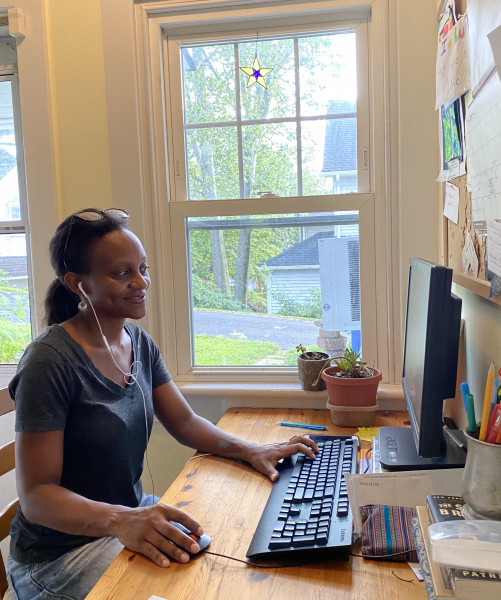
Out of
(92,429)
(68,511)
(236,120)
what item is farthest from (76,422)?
(236,120)

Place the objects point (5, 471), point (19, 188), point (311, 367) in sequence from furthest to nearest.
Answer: point (19, 188) < point (311, 367) < point (5, 471)

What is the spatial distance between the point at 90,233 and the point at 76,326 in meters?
0.23

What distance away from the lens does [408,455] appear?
1.17 m

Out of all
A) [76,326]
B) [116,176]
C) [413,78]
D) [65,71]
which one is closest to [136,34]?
[65,71]

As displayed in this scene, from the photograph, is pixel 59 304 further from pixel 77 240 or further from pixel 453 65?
pixel 453 65

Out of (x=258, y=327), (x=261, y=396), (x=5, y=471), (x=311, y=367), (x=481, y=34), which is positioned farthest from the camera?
(x=258, y=327)

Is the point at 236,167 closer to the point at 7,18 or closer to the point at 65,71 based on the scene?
the point at 65,71

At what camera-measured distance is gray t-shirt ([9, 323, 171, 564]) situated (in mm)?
1195

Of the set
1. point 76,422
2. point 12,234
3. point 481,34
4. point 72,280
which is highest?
point 481,34

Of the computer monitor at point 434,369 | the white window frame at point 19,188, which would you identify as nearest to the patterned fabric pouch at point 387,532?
the computer monitor at point 434,369

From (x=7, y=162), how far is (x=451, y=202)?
1734mm

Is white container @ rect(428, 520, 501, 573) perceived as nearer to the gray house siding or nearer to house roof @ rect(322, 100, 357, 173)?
the gray house siding

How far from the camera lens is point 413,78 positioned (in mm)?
1803

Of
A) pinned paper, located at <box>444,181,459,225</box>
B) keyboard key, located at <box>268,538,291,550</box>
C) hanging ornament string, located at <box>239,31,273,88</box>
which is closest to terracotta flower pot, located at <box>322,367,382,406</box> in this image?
pinned paper, located at <box>444,181,459,225</box>
